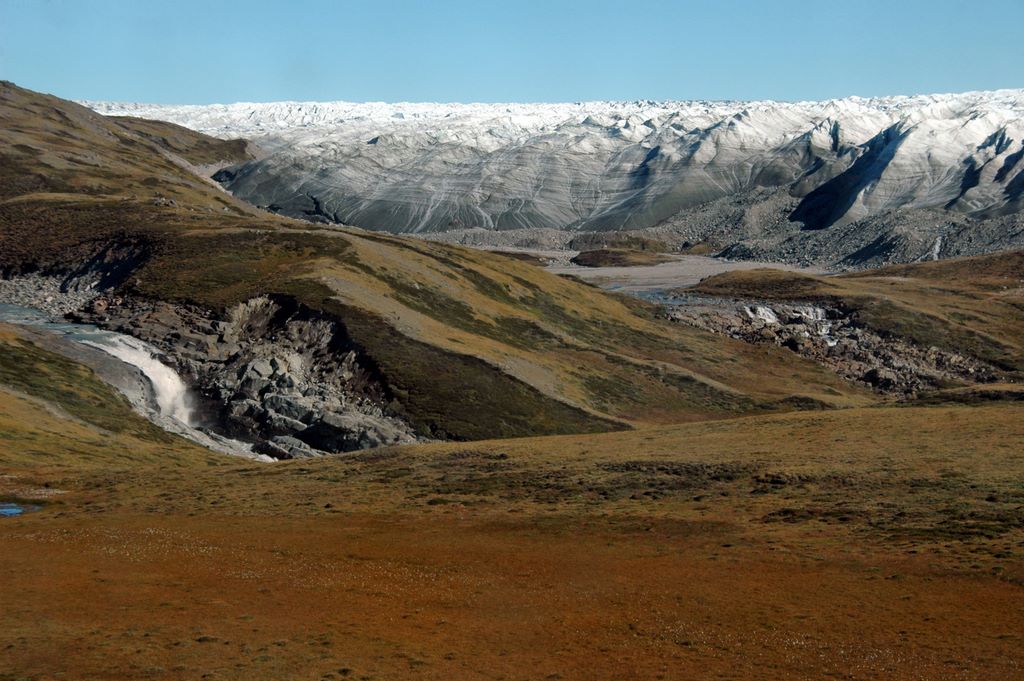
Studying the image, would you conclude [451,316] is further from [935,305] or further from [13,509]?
[935,305]

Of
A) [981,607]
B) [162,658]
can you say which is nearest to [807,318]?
[981,607]

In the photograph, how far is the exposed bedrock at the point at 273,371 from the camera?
79562 millimetres

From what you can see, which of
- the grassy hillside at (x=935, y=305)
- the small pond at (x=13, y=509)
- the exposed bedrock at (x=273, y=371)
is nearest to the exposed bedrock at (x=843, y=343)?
the grassy hillside at (x=935, y=305)

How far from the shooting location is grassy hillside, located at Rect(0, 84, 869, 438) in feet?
300

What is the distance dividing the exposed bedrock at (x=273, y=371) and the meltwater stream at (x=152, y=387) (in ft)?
3.98

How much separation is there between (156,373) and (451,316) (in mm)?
33899

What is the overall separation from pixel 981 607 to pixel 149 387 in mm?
69875

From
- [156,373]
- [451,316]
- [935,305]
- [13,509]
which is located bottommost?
[13,509]

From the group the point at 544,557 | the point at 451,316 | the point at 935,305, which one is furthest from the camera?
the point at 935,305

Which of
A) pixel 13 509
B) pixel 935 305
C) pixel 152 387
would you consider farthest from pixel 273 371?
pixel 935 305

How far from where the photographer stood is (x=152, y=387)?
8575 centimetres

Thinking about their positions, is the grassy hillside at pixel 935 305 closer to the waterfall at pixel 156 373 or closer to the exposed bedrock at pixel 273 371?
the exposed bedrock at pixel 273 371

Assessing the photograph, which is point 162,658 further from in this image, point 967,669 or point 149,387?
point 149,387

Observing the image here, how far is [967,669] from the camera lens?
85.3 feet
